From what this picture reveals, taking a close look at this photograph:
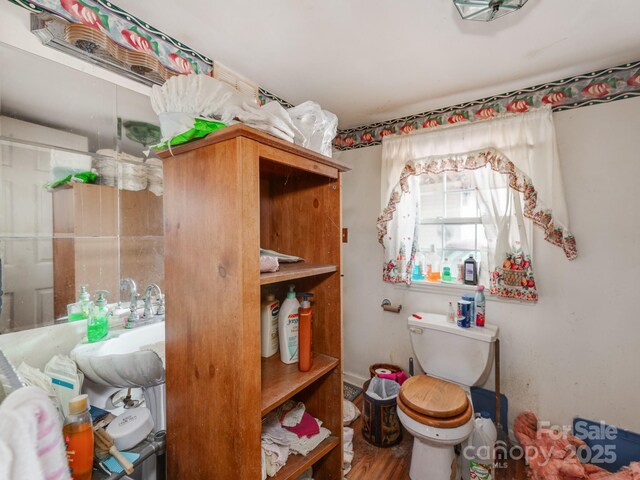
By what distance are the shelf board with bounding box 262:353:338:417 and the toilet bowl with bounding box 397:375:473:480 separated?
0.76m

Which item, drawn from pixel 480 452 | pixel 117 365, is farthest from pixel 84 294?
pixel 480 452

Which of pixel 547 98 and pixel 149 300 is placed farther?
pixel 547 98

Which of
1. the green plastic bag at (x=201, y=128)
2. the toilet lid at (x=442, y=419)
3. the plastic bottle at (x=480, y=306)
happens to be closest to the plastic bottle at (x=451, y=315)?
the plastic bottle at (x=480, y=306)

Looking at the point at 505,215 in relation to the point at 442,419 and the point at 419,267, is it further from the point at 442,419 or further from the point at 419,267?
the point at 442,419

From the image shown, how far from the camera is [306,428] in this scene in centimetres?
95

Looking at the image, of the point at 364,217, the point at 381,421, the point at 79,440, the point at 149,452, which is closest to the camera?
the point at 79,440

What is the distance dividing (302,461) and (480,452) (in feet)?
3.92

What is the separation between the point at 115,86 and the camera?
1.04 metres

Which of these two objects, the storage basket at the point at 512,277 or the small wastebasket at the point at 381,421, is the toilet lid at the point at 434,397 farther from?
the storage basket at the point at 512,277

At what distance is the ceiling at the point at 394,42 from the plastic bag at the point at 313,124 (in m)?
0.48

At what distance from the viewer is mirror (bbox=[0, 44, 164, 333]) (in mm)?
828

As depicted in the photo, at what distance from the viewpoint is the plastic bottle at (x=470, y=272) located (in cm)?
189

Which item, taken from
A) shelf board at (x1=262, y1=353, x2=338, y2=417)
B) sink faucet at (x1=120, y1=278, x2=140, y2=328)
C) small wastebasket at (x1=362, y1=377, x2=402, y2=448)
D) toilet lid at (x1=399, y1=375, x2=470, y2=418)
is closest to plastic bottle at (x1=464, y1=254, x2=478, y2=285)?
toilet lid at (x1=399, y1=375, x2=470, y2=418)

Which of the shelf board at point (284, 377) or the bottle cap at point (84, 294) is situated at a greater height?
the bottle cap at point (84, 294)
